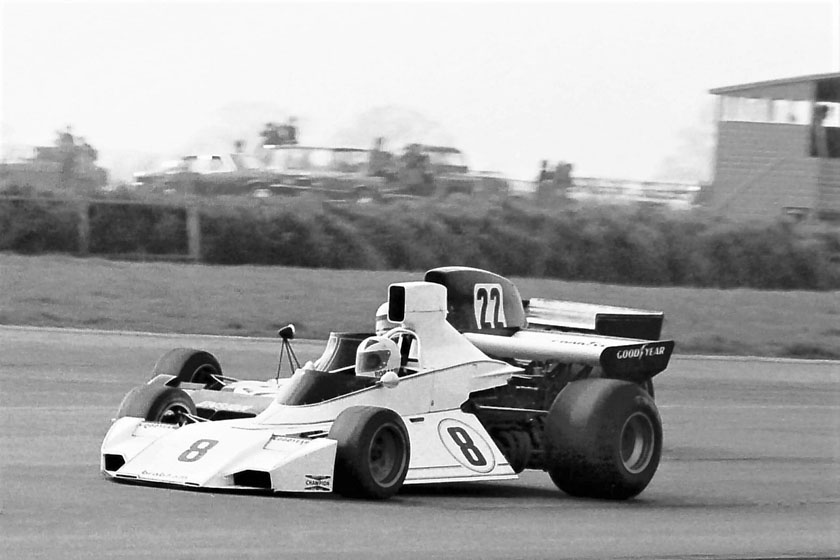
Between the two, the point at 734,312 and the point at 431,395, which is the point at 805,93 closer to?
the point at 734,312

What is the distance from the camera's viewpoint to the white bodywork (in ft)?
27.4

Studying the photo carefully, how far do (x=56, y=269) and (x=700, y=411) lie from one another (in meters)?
11.4

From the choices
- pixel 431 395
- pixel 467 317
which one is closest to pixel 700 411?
pixel 467 317

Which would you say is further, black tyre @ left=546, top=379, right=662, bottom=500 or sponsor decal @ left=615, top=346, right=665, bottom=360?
sponsor decal @ left=615, top=346, right=665, bottom=360

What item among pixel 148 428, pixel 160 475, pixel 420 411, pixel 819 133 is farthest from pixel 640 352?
pixel 819 133

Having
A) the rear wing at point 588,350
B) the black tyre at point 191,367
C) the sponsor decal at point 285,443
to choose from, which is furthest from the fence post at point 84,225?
the sponsor decal at point 285,443

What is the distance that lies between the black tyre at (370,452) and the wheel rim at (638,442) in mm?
1618

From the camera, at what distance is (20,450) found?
406 inches

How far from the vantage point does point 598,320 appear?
11.1 metres

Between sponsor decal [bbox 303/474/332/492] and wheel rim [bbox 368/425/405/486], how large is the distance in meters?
0.30

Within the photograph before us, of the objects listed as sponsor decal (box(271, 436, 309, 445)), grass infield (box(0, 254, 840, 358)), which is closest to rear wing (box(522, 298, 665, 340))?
sponsor decal (box(271, 436, 309, 445))

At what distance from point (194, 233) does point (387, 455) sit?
1947 centimetres

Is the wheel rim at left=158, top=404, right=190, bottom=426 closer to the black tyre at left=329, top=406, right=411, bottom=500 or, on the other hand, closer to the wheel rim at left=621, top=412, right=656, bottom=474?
the black tyre at left=329, top=406, right=411, bottom=500

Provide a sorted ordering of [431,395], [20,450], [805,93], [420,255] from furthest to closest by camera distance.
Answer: [805,93], [420,255], [20,450], [431,395]
